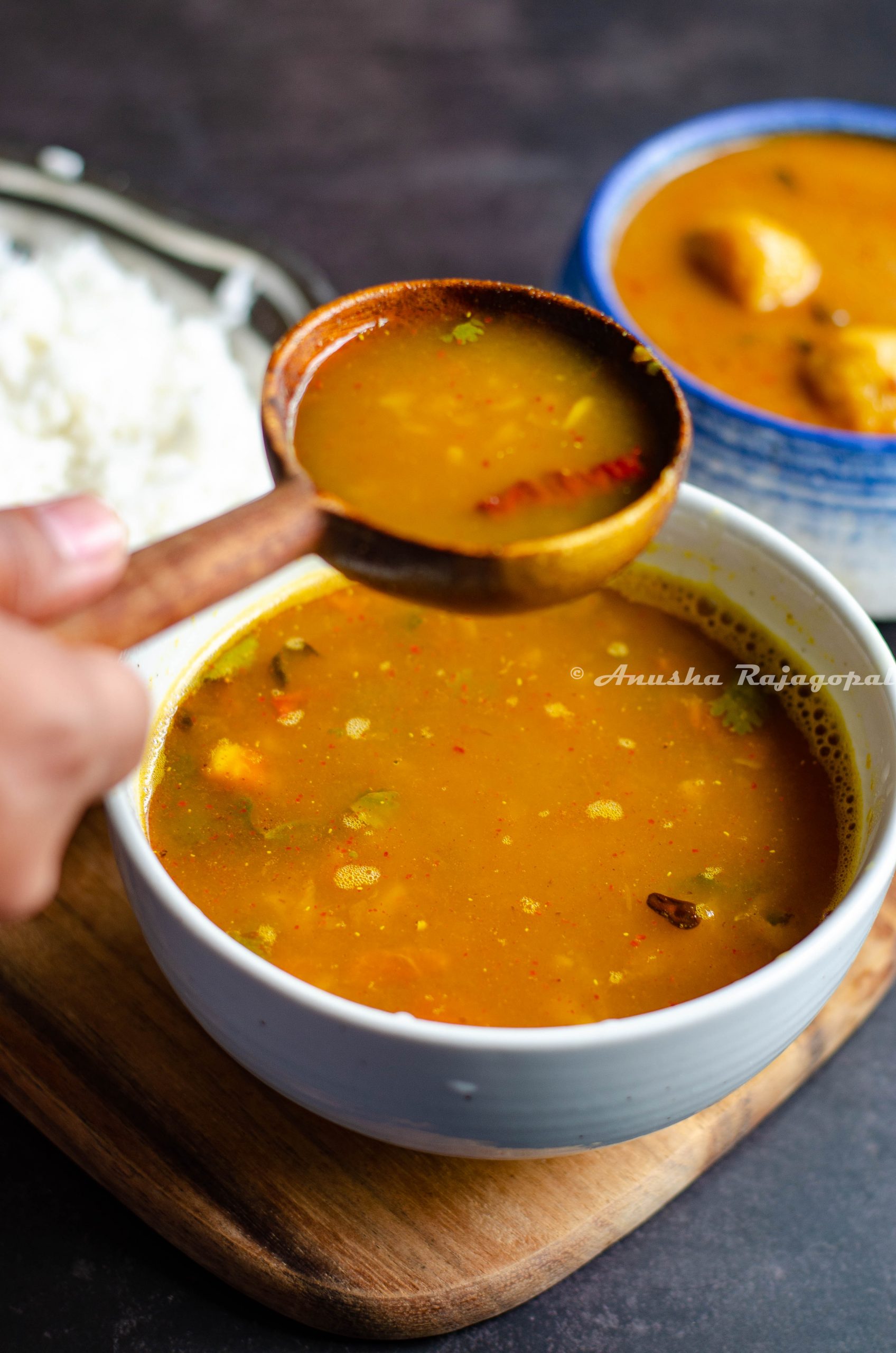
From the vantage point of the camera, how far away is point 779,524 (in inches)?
82.0

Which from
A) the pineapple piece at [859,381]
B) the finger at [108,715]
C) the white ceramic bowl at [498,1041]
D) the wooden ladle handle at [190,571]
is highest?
the wooden ladle handle at [190,571]

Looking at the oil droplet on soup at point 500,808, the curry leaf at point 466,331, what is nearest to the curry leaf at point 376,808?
the oil droplet on soup at point 500,808

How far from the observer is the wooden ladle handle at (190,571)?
1.12m

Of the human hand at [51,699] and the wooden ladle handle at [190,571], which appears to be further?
the wooden ladle handle at [190,571]

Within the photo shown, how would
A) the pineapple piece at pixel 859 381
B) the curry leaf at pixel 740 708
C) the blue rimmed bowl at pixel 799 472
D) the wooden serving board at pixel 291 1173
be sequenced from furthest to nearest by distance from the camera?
the pineapple piece at pixel 859 381 → the blue rimmed bowl at pixel 799 472 → the curry leaf at pixel 740 708 → the wooden serving board at pixel 291 1173

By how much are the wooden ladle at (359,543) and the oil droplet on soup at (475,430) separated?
3cm

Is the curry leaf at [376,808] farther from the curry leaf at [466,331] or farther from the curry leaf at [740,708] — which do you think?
the curry leaf at [466,331]

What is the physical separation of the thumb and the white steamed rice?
1.17 m

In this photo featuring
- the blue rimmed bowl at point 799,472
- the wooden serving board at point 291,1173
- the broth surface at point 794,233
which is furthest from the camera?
the broth surface at point 794,233

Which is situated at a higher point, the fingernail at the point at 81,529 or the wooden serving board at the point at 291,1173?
the fingernail at the point at 81,529

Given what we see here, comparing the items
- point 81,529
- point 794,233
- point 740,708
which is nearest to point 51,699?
point 81,529

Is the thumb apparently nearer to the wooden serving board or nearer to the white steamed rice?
the wooden serving board

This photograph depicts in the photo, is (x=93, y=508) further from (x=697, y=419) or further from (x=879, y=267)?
(x=879, y=267)

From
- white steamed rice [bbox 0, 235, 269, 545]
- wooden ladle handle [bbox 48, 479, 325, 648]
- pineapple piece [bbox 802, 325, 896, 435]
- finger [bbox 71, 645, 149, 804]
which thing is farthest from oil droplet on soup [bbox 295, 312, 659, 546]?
white steamed rice [bbox 0, 235, 269, 545]
